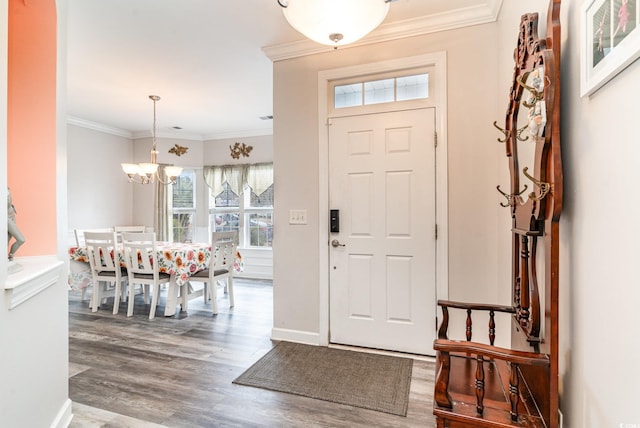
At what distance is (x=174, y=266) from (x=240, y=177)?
8.84 feet

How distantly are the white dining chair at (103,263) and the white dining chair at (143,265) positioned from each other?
18cm

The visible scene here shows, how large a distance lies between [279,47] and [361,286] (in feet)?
7.27

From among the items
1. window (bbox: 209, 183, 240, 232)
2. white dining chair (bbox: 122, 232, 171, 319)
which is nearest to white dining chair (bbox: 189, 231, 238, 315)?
white dining chair (bbox: 122, 232, 171, 319)

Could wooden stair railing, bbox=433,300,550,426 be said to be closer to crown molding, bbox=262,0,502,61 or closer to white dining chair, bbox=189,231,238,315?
crown molding, bbox=262,0,502,61

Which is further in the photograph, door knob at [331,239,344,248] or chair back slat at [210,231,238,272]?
chair back slat at [210,231,238,272]

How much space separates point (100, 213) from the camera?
5621 mm

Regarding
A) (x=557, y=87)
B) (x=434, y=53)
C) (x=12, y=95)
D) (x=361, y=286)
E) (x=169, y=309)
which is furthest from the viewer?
(x=169, y=309)

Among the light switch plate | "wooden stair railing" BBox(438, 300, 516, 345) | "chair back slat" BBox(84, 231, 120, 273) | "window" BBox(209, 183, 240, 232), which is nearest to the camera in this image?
"wooden stair railing" BBox(438, 300, 516, 345)

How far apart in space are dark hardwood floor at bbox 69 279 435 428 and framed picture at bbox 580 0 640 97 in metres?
1.77

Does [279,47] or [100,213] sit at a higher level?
[279,47]

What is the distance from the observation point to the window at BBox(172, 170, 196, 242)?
20.5 ft

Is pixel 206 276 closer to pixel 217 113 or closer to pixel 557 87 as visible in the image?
pixel 217 113

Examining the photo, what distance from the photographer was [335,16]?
153cm

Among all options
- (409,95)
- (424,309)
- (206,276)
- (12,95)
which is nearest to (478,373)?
(424,309)
